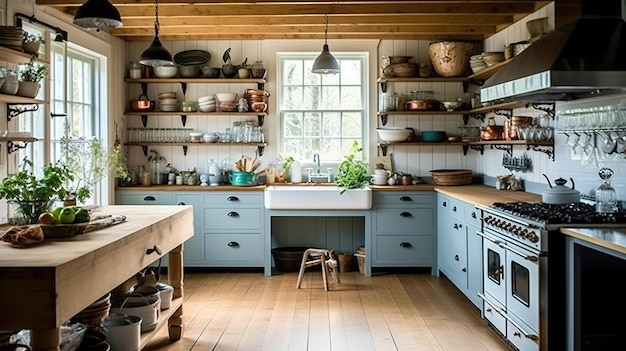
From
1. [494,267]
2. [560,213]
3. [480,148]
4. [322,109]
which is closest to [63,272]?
[560,213]

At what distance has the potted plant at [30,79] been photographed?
392cm

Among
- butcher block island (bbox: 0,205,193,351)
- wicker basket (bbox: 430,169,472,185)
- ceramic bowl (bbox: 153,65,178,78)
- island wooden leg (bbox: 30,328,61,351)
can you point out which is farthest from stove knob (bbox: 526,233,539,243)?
ceramic bowl (bbox: 153,65,178,78)

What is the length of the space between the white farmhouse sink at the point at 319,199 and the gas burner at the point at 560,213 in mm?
1924

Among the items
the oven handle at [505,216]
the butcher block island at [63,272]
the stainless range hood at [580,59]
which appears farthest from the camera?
the oven handle at [505,216]

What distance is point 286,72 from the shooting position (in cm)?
665

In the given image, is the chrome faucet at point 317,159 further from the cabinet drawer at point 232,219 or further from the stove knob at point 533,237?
the stove knob at point 533,237

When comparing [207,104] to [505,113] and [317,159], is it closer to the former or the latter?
[317,159]

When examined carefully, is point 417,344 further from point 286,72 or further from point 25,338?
point 286,72

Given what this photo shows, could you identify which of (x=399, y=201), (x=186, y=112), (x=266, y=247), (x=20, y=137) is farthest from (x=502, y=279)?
(x=186, y=112)

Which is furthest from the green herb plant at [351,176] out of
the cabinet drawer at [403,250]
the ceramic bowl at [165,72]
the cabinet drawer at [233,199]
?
the ceramic bowl at [165,72]

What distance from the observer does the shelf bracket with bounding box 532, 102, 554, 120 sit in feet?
15.0

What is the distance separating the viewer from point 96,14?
10.9ft

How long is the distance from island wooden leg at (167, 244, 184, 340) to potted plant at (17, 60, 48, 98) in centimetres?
142

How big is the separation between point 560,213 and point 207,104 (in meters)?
4.03
